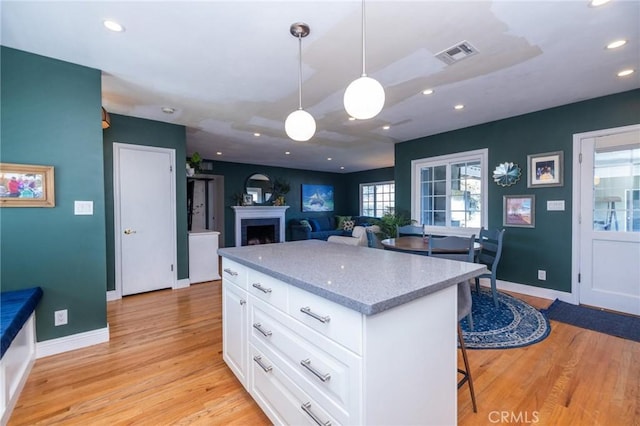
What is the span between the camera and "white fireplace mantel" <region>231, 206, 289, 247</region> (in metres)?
7.39

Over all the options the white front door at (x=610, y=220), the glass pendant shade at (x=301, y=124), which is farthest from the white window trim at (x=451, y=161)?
the glass pendant shade at (x=301, y=124)

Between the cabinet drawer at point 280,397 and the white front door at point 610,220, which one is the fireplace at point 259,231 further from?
the white front door at point 610,220

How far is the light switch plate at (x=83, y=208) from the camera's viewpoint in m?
2.42

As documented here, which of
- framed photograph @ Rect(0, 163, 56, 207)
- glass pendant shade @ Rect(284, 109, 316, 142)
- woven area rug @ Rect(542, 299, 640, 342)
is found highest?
glass pendant shade @ Rect(284, 109, 316, 142)

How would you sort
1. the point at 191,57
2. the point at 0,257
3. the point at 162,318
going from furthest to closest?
1. the point at 162,318
2. the point at 191,57
3. the point at 0,257

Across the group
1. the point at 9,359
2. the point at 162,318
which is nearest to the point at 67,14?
the point at 9,359

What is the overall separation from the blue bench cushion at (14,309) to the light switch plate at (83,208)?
66 centimetres

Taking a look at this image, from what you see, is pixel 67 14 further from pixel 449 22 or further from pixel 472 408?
pixel 472 408

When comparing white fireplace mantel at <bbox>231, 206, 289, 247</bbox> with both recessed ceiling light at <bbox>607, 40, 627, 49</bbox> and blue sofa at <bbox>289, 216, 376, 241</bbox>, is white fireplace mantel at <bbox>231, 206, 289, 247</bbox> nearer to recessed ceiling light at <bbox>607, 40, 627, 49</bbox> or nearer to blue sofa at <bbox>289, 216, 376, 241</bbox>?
blue sofa at <bbox>289, 216, 376, 241</bbox>

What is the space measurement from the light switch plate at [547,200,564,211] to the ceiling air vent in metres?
2.43

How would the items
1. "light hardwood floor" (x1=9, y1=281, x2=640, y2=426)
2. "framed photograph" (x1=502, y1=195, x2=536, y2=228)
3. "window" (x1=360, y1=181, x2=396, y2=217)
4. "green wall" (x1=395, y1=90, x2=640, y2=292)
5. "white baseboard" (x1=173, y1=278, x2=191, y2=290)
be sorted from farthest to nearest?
1. "window" (x1=360, y1=181, x2=396, y2=217)
2. "white baseboard" (x1=173, y1=278, x2=191, y2=290)
3. "framed photograph" (x1=502, y1=195, x2=536, y2=228)
4. "green wall" (x1=395, y1=90, x2=640, y2=292)
5. "light hardwood floor" (x1=9, y1=281, x2=640, y2=426)

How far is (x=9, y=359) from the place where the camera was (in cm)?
175

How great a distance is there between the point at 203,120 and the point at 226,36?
2165 millimetres

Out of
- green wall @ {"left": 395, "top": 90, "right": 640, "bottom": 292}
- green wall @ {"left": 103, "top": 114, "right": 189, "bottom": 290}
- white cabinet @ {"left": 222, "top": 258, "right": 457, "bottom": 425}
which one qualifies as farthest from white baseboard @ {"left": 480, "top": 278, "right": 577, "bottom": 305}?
green wall @ {"left": 103, "top": 114, "right": 189, "bottom": 290}
